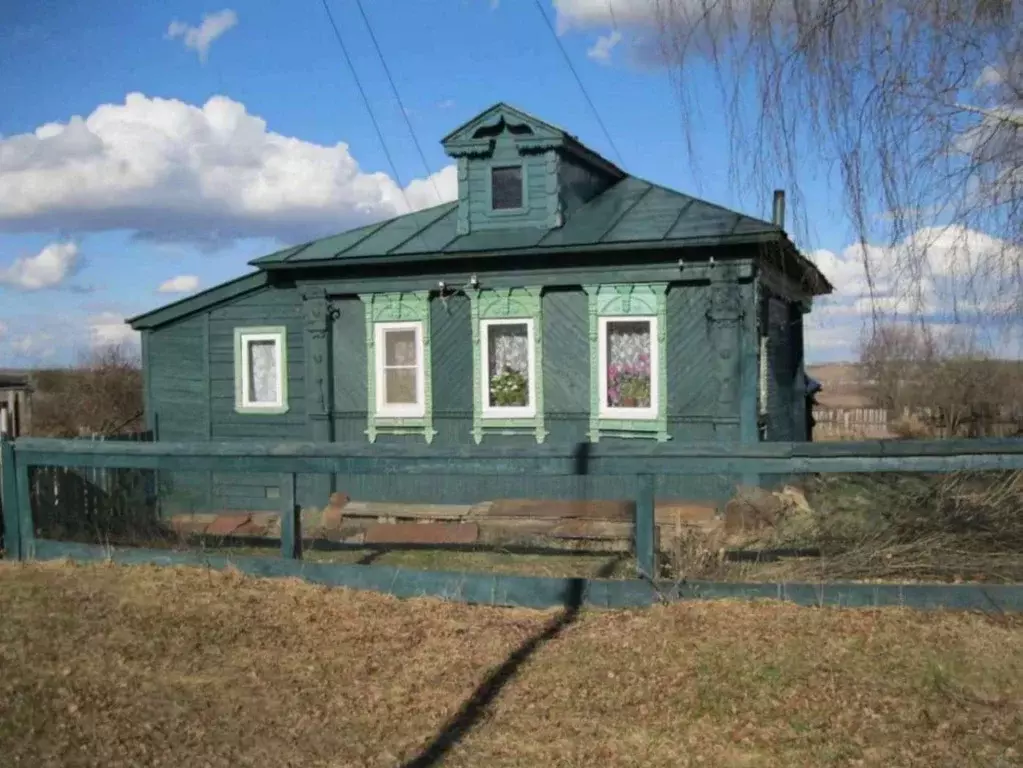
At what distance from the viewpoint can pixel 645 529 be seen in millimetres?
6555

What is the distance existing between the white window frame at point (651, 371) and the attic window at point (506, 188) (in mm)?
2261

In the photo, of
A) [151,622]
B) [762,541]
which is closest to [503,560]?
[762,541]

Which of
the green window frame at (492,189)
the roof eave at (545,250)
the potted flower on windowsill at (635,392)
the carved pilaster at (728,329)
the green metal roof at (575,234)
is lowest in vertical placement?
the potted flower on windowsill at (635,392)

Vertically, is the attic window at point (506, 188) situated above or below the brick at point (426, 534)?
above

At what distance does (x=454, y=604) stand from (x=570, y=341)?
6.62 m

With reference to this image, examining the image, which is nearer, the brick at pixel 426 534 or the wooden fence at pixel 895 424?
the brick at pixel 426 534

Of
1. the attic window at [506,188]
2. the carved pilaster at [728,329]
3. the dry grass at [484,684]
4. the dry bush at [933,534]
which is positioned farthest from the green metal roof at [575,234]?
the dry grass at [484,684]

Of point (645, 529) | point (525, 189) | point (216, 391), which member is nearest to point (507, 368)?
point (525, 189)

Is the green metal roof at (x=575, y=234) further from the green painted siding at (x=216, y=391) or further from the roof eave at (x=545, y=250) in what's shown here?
the green painted siding at (x=216, y=391)

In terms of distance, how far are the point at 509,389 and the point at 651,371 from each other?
196cm

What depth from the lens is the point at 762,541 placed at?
889 cm

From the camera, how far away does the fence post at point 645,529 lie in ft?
21.4

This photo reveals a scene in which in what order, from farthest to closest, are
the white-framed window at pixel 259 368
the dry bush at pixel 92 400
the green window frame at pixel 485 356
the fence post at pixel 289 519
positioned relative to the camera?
the dry bush at pixel 92 400
the white-framed window at pixel 259 368
the green window frame at pixel 485 356
the fence post at pixel 289 519

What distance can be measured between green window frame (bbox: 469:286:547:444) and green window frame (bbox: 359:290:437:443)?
2.37 feet
